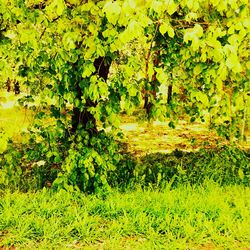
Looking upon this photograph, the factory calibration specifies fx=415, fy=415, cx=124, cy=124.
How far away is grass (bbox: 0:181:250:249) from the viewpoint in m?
4.71

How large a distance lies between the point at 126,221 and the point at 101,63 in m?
2.09

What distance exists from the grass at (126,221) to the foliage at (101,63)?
1.84 feet

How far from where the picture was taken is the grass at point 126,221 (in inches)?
185

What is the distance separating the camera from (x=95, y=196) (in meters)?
5.96

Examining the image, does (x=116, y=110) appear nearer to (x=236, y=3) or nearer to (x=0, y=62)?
(x=0, y=62)

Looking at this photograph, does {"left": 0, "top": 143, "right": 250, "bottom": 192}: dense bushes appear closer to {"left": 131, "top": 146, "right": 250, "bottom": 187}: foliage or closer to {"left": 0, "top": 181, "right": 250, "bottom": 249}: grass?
{"left": 131, "top": 146, "right": 250, "bottom": 187}: foliage

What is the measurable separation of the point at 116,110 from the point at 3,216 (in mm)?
1953

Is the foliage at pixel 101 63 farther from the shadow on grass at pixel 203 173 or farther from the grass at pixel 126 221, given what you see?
the shadow on grass at pixel 203 173

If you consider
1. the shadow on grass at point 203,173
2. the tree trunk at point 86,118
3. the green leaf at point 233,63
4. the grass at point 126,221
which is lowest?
the grass at point 126,221

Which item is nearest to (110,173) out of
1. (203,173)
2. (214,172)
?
(203,173)

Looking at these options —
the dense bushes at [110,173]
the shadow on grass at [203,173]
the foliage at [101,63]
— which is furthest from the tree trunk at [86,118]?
the shadow on grass at [203,173]

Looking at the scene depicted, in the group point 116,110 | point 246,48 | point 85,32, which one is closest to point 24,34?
point 85,32

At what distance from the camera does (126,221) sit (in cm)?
503

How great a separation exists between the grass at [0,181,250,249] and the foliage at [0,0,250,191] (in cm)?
56
